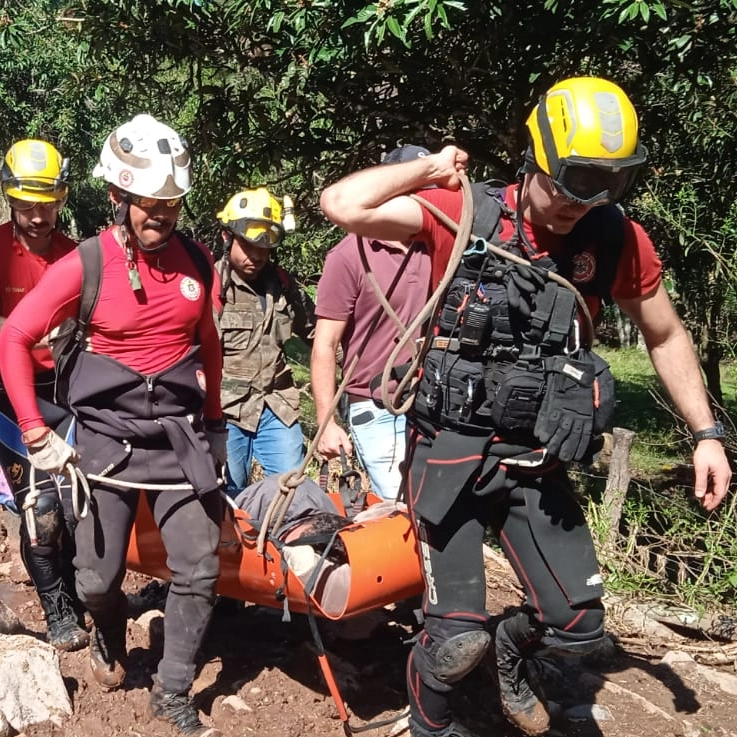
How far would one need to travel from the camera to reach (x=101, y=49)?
6938 mm

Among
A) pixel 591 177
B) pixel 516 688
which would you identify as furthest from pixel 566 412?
pixel 516 688

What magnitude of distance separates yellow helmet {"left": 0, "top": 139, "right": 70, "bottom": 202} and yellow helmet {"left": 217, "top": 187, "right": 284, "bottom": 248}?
34.8 inches

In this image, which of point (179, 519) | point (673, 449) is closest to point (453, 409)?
point (179, 519)

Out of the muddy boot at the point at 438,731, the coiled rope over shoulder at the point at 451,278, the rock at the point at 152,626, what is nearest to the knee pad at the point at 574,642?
the muddy boot at the point at 438,731

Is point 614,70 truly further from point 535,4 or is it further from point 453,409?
point 453,409

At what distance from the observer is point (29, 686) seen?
381 centimetres

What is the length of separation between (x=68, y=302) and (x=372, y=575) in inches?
63.0

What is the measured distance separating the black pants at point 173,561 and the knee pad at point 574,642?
1.36 metres

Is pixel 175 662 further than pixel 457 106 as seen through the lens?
No

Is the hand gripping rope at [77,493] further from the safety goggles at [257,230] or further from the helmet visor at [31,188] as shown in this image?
the safety goggles at [257,230]

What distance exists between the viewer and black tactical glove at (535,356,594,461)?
3207 mm

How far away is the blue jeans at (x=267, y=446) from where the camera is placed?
5.39 metres

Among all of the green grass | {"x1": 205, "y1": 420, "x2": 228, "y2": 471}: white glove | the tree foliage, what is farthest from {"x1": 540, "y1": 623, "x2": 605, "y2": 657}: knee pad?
the tree foliage

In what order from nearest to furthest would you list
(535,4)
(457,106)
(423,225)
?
(423,225) → (535,4) → (457,106)
